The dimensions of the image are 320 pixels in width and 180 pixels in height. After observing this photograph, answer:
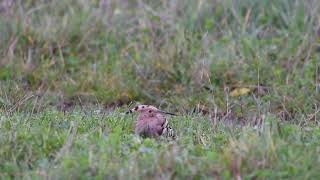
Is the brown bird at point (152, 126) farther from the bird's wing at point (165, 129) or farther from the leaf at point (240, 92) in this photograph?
the leaf at point (240, 92)

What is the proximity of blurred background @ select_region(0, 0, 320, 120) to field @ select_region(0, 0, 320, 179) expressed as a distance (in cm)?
1

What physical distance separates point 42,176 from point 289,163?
1.35 m

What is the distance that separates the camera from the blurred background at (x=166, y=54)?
737cm

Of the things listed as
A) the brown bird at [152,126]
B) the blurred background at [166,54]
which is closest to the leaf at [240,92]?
the blurred background at [166,54]

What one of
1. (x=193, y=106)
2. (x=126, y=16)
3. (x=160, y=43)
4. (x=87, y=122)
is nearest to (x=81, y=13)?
(x=126, y=16)

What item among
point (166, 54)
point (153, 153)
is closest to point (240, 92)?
point (166, 54)

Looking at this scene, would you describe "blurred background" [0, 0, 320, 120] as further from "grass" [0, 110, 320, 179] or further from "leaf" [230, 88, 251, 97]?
"grass" [0, 110, 320, 179]

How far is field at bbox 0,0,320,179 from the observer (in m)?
4.81

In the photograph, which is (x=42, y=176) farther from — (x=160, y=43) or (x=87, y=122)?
(x=160, y=43)

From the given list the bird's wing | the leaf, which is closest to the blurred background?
the leaf

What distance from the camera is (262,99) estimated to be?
717 cm

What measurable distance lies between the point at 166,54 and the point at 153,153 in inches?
123

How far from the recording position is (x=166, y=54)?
7.90 metres

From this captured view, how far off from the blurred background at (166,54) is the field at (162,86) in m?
0.01
